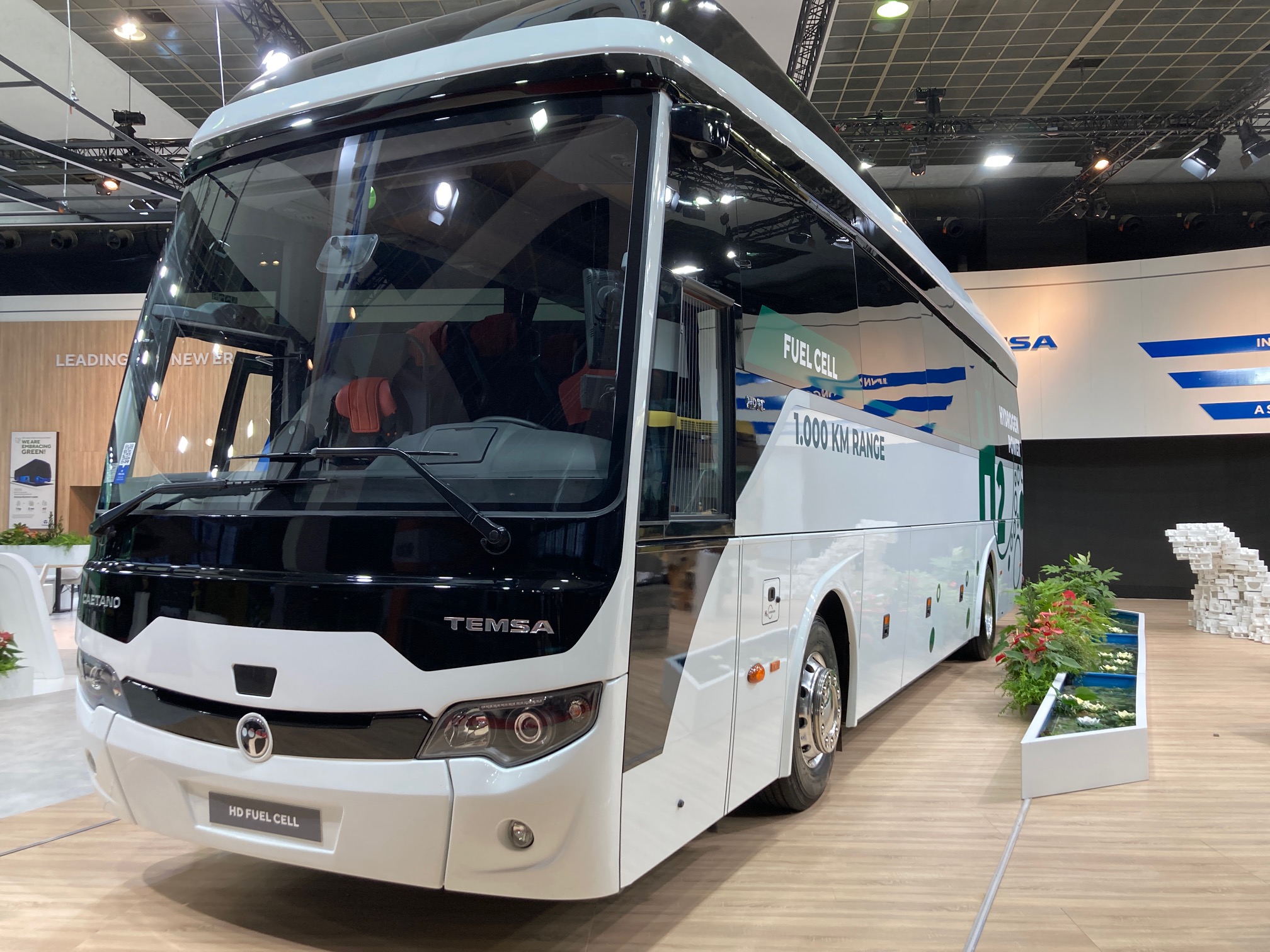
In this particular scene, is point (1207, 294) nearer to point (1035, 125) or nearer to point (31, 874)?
point (1035, 125)

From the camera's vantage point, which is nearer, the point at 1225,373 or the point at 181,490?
the point at 181,490

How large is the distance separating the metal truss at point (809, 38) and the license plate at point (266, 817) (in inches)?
285

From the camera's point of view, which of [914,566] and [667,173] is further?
[914,566]

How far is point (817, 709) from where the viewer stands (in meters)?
3.93

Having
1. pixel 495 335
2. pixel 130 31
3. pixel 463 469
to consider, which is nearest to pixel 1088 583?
pixel 495 335

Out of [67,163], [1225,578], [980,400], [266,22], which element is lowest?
[1225,578]

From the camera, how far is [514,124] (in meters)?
2.67

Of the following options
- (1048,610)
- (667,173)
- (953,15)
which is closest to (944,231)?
(953,15)

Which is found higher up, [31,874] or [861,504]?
[861,504]

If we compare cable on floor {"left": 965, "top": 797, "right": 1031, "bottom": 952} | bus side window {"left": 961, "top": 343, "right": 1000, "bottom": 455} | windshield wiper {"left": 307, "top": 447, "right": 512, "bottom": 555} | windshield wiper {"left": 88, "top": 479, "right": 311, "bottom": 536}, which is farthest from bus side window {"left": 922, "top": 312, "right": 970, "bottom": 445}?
windshield wiper {"left": 88, "top": 479, "right": 311, "bottom": 536}

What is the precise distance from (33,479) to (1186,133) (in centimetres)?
1701

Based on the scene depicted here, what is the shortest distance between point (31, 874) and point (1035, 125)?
11429 mm

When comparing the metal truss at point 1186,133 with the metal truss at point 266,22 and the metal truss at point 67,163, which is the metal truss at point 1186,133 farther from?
the metal truss at point 67,163

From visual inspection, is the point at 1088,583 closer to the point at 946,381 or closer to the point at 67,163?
the point at 946,381
